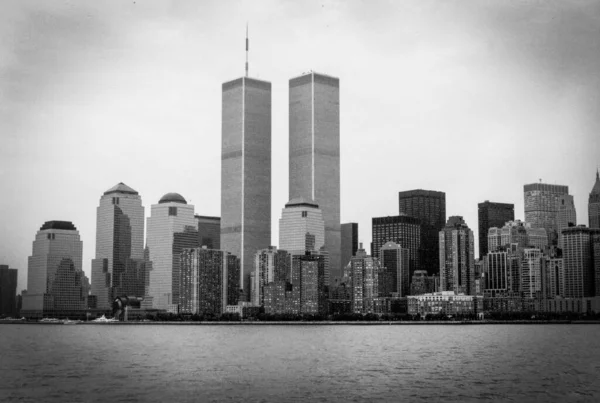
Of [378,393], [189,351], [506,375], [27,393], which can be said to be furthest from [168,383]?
[189,351]

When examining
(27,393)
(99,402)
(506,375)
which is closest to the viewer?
(99,402)

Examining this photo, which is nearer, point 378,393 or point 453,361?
point 378,393

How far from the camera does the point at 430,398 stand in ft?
284

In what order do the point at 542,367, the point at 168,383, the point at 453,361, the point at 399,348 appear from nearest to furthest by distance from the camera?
the point at 168,383, the point at 542,367, the point at 453,361, the point at 399,348

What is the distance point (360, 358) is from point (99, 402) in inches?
2430

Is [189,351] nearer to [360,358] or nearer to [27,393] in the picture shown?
[360,358]

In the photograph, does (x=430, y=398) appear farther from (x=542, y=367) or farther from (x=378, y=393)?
(x=542, y=367)

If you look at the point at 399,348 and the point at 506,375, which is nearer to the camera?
the point at 506,375

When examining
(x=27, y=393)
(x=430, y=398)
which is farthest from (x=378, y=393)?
(x=27, y=393)

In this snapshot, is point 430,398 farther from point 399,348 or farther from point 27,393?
point 399,348

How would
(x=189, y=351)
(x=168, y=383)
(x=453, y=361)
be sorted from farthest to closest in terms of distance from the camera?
1. (x=189, y=351)
2. (x=453, y=361)
3. (x=168, y=383)

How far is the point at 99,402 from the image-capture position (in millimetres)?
82500

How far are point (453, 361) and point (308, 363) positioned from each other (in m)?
20.0

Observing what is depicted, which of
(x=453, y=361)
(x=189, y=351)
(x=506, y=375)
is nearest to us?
(x=506, y=375)
